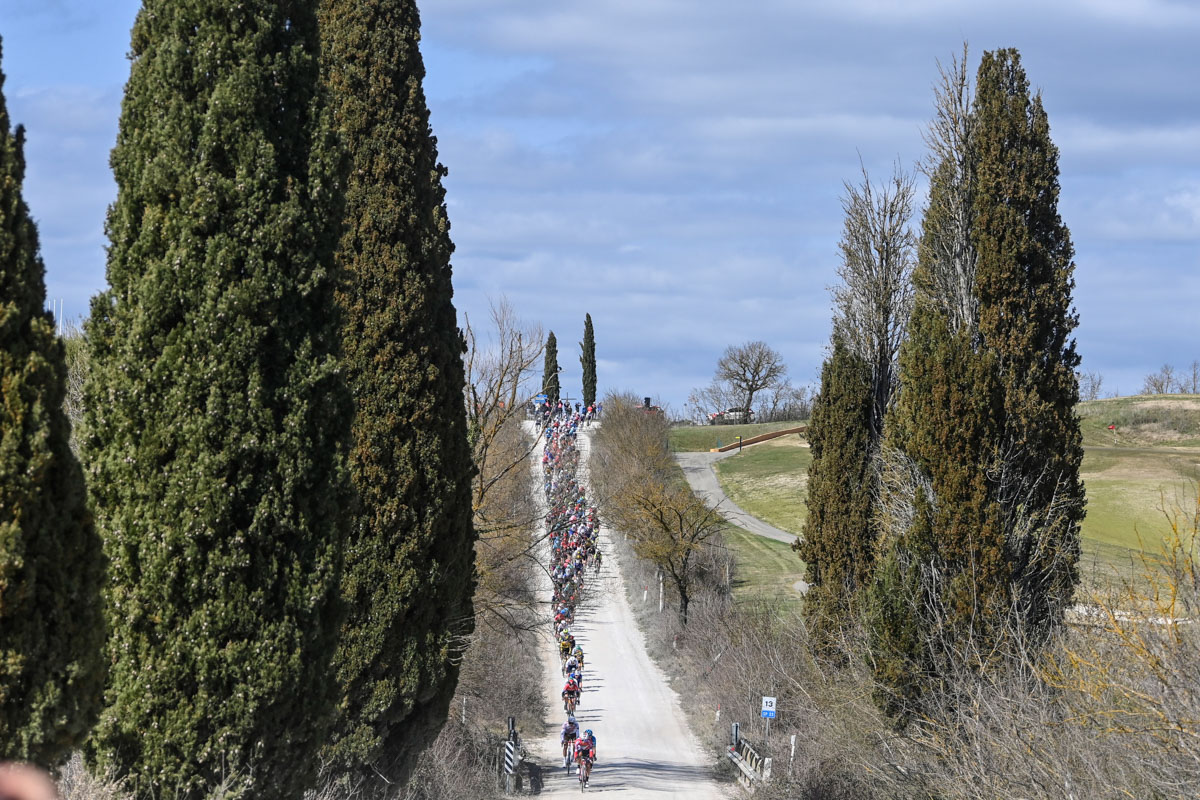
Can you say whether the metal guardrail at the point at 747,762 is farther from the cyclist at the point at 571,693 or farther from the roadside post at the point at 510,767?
the roadside post at the point at 510,767

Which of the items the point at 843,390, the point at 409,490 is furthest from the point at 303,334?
the point at 843,390

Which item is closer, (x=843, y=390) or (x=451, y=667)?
(x=451, y=667)

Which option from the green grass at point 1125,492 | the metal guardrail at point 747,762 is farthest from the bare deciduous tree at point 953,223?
the green grass at point 1125,492

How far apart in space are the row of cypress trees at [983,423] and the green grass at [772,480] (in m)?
44.7

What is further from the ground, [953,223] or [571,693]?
[953,223]

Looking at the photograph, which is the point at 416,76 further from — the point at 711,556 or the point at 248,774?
the point at 711,556

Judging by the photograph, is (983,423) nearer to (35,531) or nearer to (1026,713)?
(1026,713)

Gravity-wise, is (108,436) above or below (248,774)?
above

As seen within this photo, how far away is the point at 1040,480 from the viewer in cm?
1628

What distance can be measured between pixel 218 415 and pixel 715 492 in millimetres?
→ 68898

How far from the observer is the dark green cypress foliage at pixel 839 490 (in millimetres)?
22562

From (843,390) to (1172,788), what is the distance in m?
15.0

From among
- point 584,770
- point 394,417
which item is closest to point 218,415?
point 394,417

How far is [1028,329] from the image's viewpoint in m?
17.1
